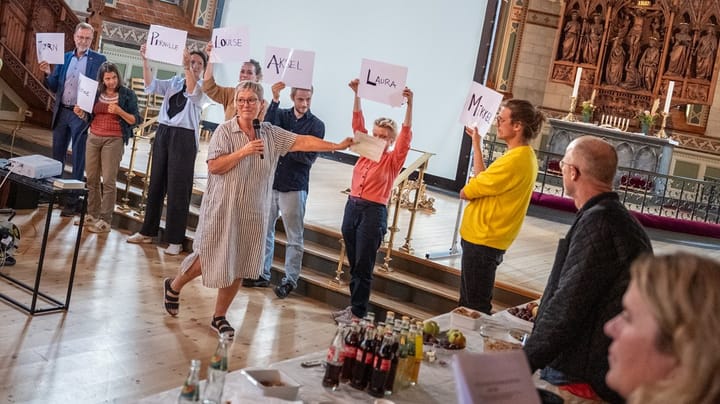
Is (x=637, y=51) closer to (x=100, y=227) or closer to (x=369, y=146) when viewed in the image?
(x=100, y=227)

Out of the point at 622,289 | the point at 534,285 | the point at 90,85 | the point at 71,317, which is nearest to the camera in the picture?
the point at 622,289

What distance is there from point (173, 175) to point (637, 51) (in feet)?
28.4

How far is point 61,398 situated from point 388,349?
1857mm

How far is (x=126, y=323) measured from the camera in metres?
5.06

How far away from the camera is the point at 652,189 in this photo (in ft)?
38.0

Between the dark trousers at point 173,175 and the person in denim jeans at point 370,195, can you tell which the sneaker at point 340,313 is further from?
the dark trousers at point 173,175

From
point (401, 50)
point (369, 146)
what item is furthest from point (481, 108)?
point (401, 50)

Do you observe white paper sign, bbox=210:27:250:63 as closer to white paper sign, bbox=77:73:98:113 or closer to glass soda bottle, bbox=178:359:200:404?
white paper sign, bbox=77:73:98:113

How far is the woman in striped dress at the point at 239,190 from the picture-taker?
182 inches

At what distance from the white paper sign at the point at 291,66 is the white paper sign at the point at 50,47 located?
8.41ft

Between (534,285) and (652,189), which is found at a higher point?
(652,189)

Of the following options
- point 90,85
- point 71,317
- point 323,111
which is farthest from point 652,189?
point 71,317

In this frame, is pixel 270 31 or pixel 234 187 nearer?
pixel 234 187

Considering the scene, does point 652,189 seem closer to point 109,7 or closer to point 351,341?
point 109,7
